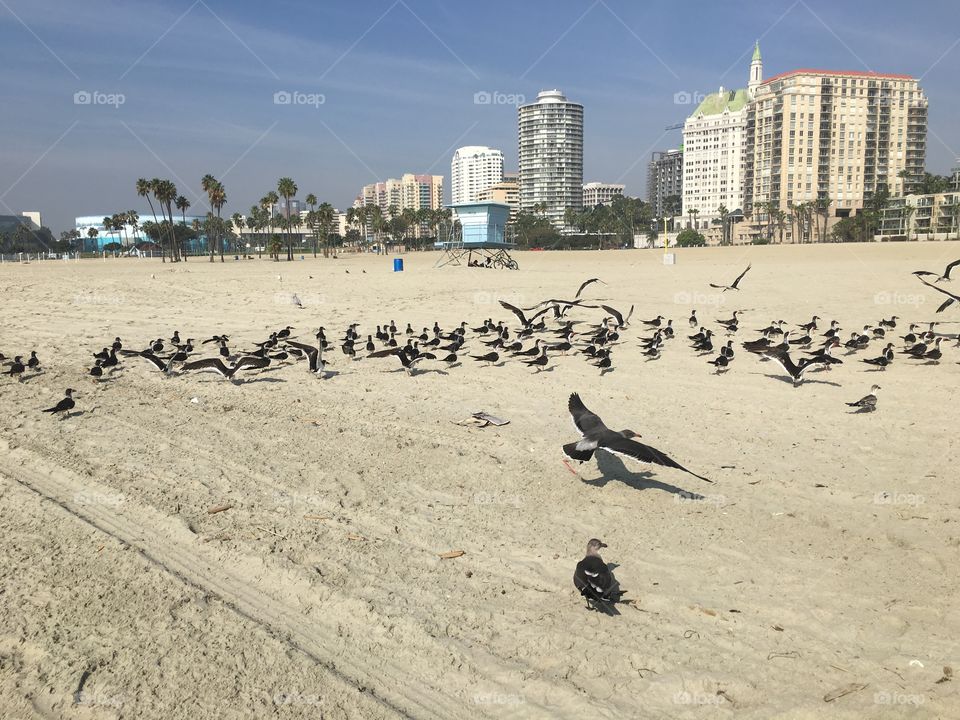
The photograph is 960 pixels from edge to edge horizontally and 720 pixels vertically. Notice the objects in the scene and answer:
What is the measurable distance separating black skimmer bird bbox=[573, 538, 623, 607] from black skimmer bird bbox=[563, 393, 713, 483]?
1.44m

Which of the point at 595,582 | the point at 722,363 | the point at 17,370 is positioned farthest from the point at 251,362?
the point at 595,582

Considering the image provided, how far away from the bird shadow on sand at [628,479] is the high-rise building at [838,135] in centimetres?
15947

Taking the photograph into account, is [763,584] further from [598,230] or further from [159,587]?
[598,230]

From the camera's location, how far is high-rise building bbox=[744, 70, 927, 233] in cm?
15450

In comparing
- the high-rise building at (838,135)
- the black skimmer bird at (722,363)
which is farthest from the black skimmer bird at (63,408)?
the high-rise building at (838,135)

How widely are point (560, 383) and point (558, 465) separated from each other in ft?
15.6

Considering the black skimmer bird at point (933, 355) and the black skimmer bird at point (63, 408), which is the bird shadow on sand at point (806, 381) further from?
the black skimmer bird at point (63, 408)

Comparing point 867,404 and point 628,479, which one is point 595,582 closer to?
point 628,479

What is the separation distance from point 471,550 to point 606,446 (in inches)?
74.0

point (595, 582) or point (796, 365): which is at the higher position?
point (796, 365)

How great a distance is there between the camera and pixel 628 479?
27.5ft

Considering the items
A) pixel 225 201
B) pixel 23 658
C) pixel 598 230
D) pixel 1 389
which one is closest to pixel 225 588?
pixel 23 658

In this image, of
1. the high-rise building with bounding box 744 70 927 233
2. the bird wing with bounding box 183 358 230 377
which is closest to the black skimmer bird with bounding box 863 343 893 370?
the bird wing with bounding box 183 358 230 377

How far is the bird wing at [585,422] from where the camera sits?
7844 mm
